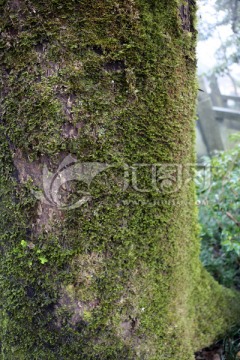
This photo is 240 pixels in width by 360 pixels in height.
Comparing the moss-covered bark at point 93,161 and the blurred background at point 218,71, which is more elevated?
the blurred background at point 218,71

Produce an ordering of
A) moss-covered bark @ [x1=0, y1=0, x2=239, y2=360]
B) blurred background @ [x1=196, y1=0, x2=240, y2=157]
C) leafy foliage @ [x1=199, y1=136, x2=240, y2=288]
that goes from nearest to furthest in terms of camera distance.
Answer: moss-covered bark @ [x1=0, y1=0, x2=239, y2=360]
leafy foliage @ [x1=199, y1=136, x2=240, y2=288]
blurred background @ [x1=196, y1=0, x2=240, y2=157]

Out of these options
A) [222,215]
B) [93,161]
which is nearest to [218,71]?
[222,215]

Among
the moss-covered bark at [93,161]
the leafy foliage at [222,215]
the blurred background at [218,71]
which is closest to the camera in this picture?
the moss-covered bark at [93,161]

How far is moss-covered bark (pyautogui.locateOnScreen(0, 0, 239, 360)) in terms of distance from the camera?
38.9 inches

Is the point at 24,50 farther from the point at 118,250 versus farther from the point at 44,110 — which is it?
the point at 118,250

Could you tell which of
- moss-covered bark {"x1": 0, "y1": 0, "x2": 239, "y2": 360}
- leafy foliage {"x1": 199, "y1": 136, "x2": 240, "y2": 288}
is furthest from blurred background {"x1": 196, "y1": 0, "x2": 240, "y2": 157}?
leafy foliage {"x1": 199, "y1": 136, "x2": 240, "y2": 288}

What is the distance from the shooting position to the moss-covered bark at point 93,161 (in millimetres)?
989

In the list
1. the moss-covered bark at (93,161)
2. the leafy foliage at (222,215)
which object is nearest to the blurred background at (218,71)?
the moss-covered bark at (93,161)

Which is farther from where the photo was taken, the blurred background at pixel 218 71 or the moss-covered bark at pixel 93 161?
the blurred background at pixel 218 71

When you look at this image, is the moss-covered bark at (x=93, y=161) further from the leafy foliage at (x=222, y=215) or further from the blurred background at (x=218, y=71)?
the leafy foliage at (x=222, y=215)

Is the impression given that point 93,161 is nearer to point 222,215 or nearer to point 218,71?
point 222,215

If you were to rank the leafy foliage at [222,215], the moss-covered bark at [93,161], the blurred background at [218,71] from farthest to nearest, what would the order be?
the blurred background at [218,71] < the leafy foliage at [222,215] < the moss-covered bark at [93,161]

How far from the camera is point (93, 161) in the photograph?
3.44 ft

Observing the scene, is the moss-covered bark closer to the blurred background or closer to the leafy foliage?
the blurred background
